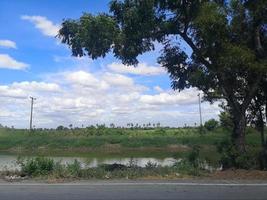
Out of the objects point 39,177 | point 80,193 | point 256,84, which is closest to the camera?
point 80,193

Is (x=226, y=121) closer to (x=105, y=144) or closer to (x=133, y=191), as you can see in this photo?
(x=133, y=191)

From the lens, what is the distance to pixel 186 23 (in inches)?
811

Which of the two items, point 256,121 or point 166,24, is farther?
point 256,121

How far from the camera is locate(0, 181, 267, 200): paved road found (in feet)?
43.3

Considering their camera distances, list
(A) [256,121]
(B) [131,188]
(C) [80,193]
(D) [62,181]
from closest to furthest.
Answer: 1. (C) [80,193]
2. (B) [131,188]
3. (D) [62,181]
4. (A) [256,121]

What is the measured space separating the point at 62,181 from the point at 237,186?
5.71 metres

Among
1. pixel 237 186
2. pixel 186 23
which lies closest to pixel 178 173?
pixel 237 186

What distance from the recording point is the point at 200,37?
801 inches

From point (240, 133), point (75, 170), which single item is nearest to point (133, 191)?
point (75, 170)

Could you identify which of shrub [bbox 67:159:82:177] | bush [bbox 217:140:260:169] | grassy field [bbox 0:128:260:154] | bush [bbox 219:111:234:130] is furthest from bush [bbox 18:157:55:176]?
grassy field [bbox 0:128:260:154]

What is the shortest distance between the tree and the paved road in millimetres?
5238

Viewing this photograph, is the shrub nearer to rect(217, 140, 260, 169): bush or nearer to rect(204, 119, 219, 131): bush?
rect(217, 140, 260, 169): bush

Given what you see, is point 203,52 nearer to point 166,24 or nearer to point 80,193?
point 166,24

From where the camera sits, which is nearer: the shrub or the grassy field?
the shrub
